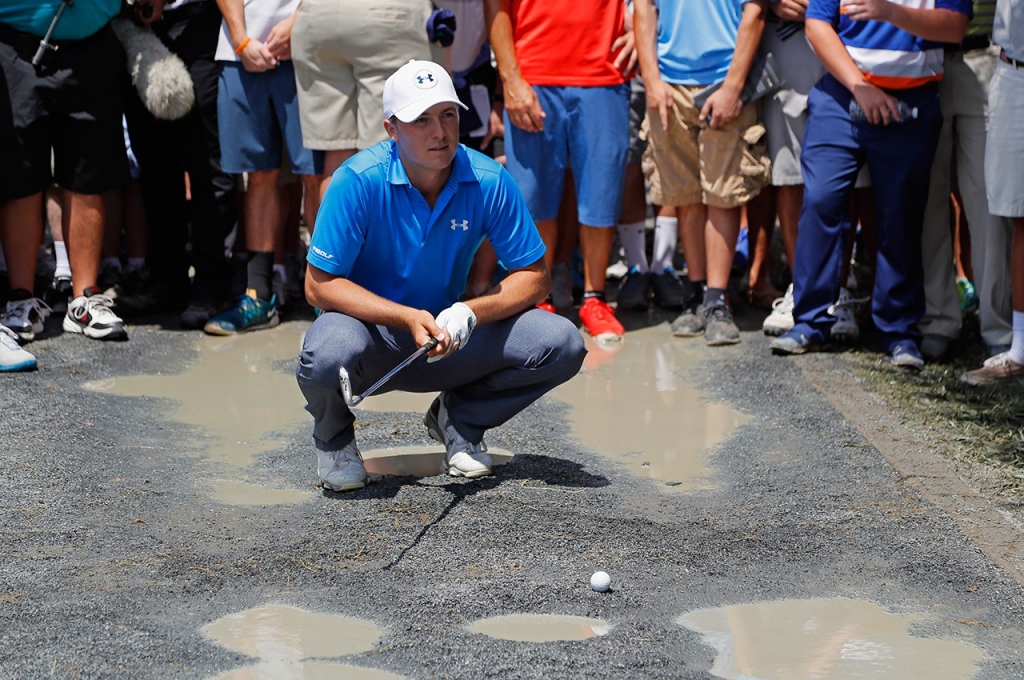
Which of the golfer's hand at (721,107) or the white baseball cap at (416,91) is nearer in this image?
the white baseball cap at (416,91)

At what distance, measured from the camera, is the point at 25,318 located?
20.4 feet

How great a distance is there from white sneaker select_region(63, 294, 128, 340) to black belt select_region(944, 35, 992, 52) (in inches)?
158

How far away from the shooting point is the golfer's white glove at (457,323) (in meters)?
4.04

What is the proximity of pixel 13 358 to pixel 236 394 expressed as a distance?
996 millimetres

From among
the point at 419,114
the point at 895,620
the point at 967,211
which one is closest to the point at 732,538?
the point at 895,620

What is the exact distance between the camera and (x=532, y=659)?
120 inches

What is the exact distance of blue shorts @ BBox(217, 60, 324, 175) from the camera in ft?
21.1

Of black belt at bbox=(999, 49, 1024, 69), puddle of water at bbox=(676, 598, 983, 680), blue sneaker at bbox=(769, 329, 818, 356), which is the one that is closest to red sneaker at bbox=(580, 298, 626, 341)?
blue sneaker at bbox=(769, 329, 818, 356)

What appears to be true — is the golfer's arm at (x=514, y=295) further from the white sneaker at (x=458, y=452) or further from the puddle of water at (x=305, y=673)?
the puddle of water at (x=305, y=673)

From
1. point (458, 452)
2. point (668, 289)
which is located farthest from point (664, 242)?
point (458, 452)

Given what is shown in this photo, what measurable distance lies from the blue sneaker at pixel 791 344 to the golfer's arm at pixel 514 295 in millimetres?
2018

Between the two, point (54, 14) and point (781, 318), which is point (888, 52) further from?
point (54, 14)

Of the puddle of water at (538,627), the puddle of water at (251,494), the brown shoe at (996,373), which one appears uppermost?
the puddle of water at (538,627)

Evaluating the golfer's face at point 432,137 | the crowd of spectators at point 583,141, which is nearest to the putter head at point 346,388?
the golfer's face at point 432,137
